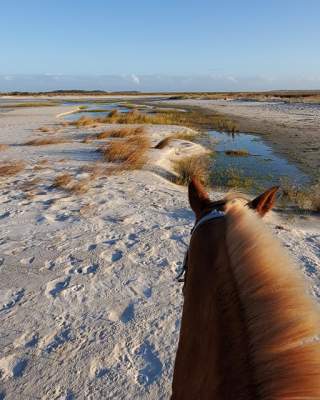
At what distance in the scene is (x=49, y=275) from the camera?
4.21 metres

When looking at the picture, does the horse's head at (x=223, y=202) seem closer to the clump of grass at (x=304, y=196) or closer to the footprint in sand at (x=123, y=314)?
the footprint in sand at (x=123, y=314)

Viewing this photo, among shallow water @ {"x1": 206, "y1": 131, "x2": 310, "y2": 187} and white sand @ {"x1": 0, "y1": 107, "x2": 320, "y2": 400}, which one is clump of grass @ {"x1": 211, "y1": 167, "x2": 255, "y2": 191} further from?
white sand @ {"x1": 0, "y1": 107, "x2": 320, "y2": 400}

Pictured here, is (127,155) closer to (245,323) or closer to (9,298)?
(9,298)

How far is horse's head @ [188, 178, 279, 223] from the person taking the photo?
1557 mm

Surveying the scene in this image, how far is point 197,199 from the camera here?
1.83 m

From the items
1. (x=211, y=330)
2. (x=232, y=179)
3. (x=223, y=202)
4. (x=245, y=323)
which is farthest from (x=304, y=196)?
(x=245, y=323)

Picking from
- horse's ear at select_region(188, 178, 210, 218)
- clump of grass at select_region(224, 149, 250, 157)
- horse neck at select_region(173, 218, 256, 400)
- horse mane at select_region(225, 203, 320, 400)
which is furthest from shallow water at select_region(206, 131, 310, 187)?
horse mane at select_region(225, 203, 320, 400)

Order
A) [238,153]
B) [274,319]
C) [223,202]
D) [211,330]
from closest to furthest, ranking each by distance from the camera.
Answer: [274,319] → [211,330] → [223,202] → [238,153]

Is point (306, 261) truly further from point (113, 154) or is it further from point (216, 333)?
point (113, 154)

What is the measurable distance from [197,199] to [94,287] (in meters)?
2.51

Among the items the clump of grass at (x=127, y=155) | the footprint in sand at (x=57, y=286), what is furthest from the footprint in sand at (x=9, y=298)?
the clump of grass at (x=127, y=155)

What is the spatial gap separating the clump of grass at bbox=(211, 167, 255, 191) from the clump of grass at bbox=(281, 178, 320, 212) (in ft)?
3.60

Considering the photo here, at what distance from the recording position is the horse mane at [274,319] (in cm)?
85

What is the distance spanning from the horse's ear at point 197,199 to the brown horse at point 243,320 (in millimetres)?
224
